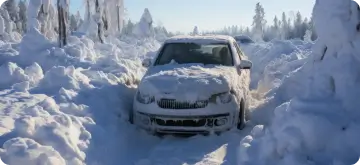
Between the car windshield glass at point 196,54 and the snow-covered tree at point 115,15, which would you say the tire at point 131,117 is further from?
the snow-covered tree at point 115,15

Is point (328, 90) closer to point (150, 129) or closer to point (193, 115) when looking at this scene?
point (193, 115)

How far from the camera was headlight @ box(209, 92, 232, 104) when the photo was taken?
630cm

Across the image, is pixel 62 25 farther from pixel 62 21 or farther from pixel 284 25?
pixel 284 25

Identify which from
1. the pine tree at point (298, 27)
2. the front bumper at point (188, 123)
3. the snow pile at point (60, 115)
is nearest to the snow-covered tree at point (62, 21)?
the snow pile at point (60, 115)

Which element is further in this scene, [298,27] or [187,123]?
[298,27]

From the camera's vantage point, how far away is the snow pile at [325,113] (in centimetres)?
402

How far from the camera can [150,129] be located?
642 centimetres

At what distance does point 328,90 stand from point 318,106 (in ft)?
1.40

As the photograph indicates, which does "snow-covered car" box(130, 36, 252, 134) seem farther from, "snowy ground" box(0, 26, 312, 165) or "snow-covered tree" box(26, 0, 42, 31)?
"snow-covered tree" box(26, 0, 42, 31)

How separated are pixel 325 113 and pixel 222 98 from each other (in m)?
2.24

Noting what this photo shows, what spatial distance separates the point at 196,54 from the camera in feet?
26.0

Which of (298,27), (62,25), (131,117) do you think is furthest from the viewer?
(298,27)

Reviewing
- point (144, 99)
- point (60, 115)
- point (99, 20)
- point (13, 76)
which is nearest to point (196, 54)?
A: point (144, 99)

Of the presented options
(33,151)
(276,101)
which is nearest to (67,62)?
(276,101)
